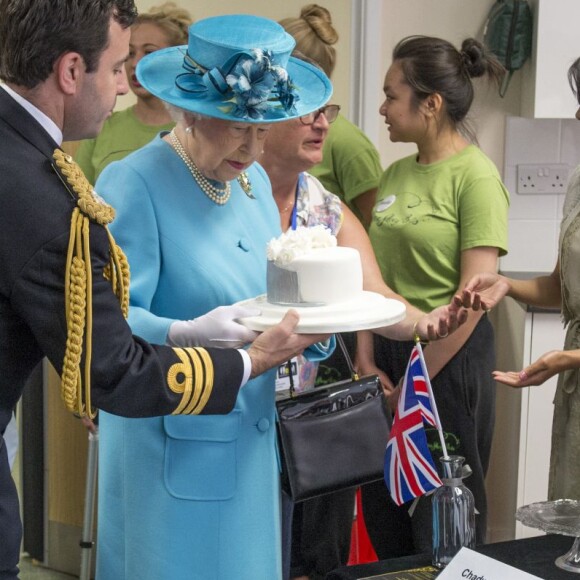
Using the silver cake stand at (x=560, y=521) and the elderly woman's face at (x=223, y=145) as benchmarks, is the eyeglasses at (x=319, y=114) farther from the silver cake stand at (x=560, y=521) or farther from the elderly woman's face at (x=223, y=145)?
the silver cake stand at (x=560, y=521)

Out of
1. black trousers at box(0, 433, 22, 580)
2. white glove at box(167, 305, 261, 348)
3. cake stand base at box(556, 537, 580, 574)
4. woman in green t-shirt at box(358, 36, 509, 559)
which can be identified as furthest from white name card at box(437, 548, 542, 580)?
woman in green t-shirt at box(358, 36, 509, 559)

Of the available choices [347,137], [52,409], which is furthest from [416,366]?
[52,409]

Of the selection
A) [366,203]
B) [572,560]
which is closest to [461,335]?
[366,203]

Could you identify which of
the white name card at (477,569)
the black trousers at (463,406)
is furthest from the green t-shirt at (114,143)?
the white name card at (477,569)

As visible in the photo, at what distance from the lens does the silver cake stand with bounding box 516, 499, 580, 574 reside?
1636 mm

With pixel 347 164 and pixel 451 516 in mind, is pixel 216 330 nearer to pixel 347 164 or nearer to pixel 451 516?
pixel 451 516

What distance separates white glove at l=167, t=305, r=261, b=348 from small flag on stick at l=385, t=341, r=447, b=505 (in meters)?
0.30

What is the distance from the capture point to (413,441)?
1.83 meters

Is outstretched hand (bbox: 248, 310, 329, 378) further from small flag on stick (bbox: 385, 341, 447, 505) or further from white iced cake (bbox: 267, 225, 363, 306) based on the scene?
small flag on stick (bbox: 385, 341, 447, 505)

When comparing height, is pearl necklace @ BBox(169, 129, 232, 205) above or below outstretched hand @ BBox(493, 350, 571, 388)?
above

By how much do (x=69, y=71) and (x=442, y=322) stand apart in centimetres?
108

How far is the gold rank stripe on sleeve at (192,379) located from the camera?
1.55m

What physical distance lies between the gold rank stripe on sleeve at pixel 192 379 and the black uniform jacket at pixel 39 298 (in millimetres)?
38

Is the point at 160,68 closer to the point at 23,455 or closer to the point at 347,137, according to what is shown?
the point at 347,137
